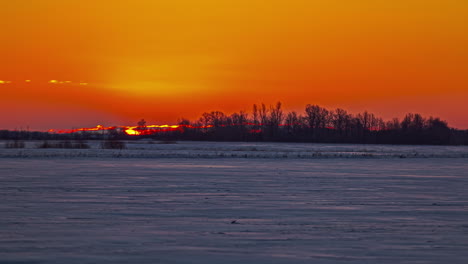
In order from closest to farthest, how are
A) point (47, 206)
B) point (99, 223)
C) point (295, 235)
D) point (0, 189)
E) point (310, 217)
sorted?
point (295, 235), point (99, 223), point (310, 217), point (47, 206), point (0, 189)

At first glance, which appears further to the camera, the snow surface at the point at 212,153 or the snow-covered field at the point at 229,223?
the snow surface at the point at 212,153

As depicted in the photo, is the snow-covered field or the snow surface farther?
the snow surface

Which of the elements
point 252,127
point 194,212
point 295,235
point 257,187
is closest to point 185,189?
point 257,187

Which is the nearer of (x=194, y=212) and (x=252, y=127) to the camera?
(x=194, y=212)

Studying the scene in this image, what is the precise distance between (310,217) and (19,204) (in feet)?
19.4

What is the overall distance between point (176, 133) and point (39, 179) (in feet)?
371

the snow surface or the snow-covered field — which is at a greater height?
the snow surface

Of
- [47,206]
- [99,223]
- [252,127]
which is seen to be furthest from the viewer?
[252,127]

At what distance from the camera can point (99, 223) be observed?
874 centimetres

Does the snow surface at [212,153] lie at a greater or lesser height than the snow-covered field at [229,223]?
greater

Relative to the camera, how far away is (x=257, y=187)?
15.2 m

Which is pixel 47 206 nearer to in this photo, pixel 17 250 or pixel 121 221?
pixel 121 221

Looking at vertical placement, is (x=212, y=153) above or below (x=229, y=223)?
above

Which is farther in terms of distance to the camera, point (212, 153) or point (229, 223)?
point (212, 153)
